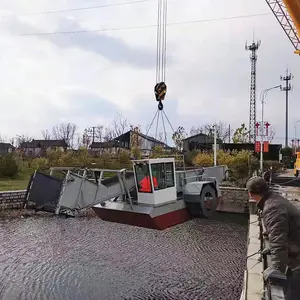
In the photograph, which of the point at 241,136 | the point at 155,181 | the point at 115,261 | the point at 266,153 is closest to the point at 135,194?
the point at 155,181

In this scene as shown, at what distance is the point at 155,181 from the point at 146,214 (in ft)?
2.43

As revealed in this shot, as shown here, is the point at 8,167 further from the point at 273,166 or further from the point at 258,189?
the point at 258,189

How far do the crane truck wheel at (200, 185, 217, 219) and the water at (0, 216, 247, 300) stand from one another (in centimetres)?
206

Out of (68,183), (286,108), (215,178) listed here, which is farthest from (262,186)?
(286,108)

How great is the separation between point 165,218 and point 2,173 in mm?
19503

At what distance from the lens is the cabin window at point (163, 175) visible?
752 centimetres

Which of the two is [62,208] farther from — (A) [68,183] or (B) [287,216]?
(B) [287,216]

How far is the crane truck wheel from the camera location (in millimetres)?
8078

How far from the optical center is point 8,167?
78.4 ft

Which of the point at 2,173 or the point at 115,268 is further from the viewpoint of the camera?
the point at 2,173

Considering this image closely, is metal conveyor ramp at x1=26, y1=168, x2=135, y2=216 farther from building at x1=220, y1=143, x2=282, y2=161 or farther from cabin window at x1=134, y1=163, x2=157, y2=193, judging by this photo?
building at x1=220, y1=143, x2=282, y2=161

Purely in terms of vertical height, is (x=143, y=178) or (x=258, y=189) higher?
(x=258, y=189)

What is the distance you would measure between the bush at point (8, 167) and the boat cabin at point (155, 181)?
18.7 meters

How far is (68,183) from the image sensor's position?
6574mm
